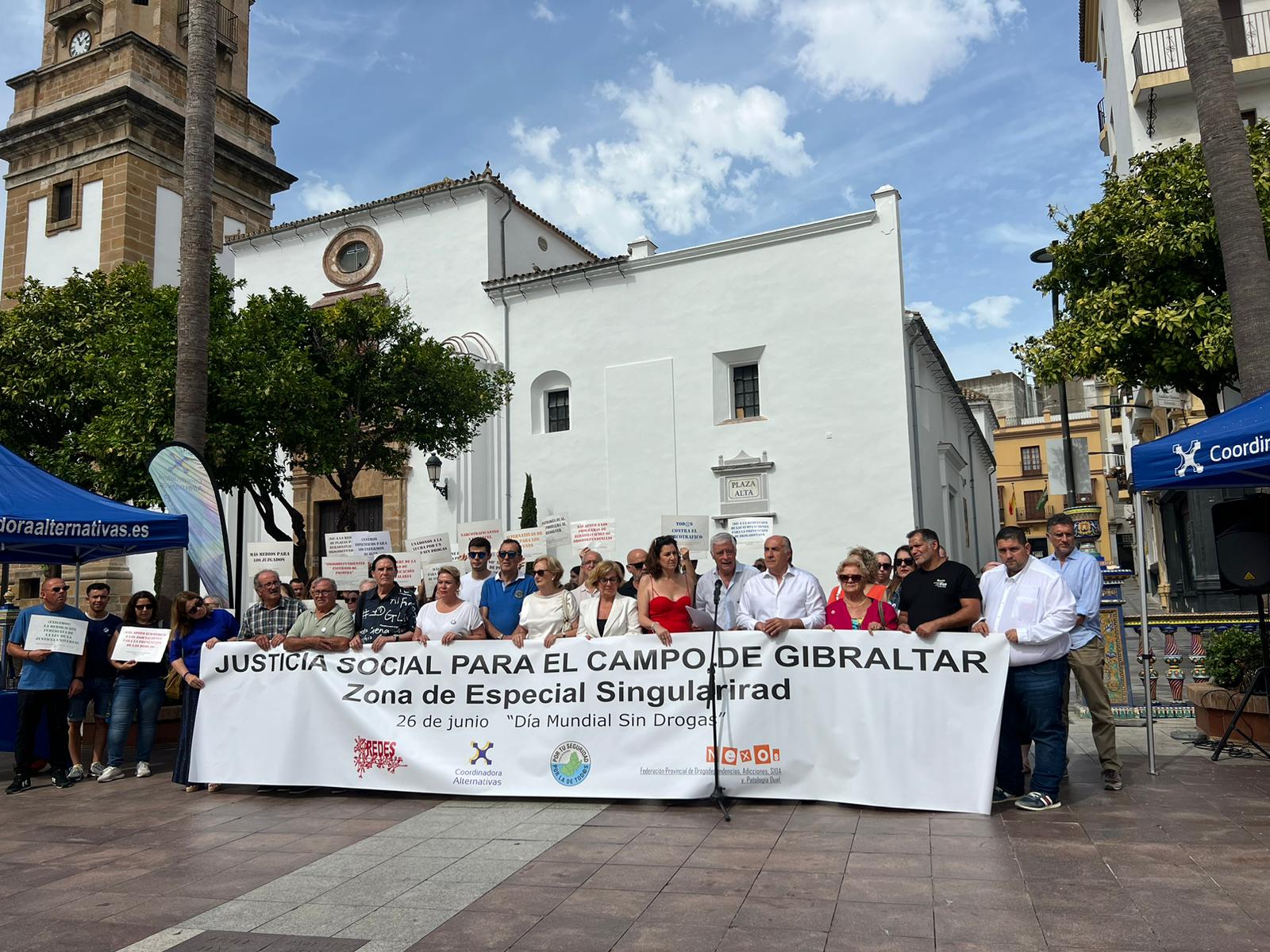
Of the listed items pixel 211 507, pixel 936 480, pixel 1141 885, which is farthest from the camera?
pixel 936 480

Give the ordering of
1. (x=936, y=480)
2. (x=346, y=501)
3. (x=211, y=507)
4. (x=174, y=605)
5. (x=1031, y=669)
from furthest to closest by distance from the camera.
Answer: (x=936, y=480)
(x=346, y=501)
(x=211, y=507)
(x=174, y=605)
(x=1031, y=669)

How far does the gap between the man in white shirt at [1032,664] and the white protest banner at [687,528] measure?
5.99 metres

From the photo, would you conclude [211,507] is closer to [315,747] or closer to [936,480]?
[315,747]

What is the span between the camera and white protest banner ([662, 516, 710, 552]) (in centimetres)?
1259

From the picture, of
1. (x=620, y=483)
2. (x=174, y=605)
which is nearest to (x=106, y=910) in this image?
(x=174, y=605)

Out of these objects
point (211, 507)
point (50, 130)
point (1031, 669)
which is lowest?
point (1031, 669)

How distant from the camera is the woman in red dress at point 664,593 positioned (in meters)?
7.34

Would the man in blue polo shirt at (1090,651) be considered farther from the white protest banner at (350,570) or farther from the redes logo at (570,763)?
the white protest banner at (350,570)

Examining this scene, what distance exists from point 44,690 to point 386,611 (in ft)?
11.1

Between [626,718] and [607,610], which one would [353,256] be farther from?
[626,718]

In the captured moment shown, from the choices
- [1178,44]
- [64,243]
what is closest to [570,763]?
[1178,44]

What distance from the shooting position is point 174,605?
8.77 meters

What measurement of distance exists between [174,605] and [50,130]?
28486 millimetres

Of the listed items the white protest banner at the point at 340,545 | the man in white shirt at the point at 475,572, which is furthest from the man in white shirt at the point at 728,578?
the white protest banner at the point at 340,545
